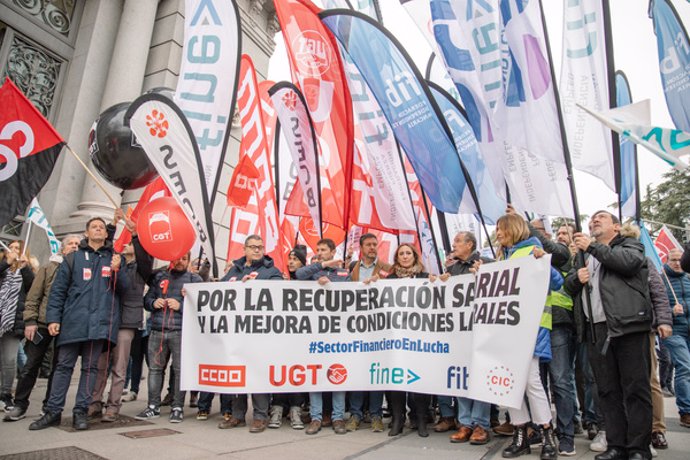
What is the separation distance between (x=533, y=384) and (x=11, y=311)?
6041 mm

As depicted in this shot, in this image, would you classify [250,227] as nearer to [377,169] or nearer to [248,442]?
[377,169]

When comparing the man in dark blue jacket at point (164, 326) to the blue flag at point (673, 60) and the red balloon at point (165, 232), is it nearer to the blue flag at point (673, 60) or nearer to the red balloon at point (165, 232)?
the red balloon at point (165, 232)

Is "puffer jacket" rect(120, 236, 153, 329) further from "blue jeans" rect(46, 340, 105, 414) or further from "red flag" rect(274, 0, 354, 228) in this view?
"red flag" rect(274, 0, 354, 228)

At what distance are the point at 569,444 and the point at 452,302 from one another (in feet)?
5.20

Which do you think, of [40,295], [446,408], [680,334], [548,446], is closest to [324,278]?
[446,408]

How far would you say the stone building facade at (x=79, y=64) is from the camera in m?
9.66

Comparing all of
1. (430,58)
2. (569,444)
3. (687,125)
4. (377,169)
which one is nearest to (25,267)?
(377,169)

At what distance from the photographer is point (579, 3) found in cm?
484

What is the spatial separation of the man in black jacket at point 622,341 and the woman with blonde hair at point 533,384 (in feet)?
1.18

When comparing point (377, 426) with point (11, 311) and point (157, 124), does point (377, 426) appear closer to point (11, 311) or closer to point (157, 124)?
point (157, 124)

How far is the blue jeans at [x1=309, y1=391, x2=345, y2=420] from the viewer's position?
4867 mm

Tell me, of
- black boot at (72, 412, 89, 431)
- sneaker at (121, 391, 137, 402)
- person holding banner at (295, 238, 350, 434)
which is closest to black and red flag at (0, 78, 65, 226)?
black boot at (72, 412, 89, 431)

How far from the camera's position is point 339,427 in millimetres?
4738

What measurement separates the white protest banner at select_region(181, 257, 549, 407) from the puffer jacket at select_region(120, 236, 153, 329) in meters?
0.59
